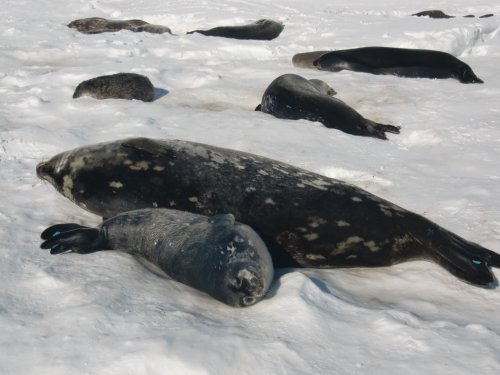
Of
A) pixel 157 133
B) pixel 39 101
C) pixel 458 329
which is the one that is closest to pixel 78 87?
pixel 39 101

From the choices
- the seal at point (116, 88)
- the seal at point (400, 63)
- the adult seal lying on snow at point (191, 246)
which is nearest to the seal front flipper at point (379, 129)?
the seal at point (400, 63)

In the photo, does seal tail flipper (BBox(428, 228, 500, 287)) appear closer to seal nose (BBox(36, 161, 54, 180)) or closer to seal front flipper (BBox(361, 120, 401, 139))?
seal front flipper (BBox(361, 120, 401, 139))

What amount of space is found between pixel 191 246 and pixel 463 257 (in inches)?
53.8

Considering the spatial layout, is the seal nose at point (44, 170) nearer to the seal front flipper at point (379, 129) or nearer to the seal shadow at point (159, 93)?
the seal shadow at point (159, 93)

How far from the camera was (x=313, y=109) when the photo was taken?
18.0 feet

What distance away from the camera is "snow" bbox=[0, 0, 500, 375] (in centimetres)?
213

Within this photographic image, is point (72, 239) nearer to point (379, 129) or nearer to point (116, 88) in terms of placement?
point (379, 129)

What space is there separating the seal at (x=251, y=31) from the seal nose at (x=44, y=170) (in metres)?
6.24

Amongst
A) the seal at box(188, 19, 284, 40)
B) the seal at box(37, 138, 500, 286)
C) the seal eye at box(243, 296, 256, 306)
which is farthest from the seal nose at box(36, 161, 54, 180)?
the seal at box(188, 19, 284, 40)

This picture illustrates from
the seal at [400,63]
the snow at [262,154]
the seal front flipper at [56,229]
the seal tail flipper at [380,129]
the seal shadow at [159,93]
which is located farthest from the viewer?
the seal at [400,63]

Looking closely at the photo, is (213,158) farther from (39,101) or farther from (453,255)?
(39,101)

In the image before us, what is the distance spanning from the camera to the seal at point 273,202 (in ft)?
10.6

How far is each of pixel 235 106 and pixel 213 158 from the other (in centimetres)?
258

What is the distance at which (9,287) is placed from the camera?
2574mm
